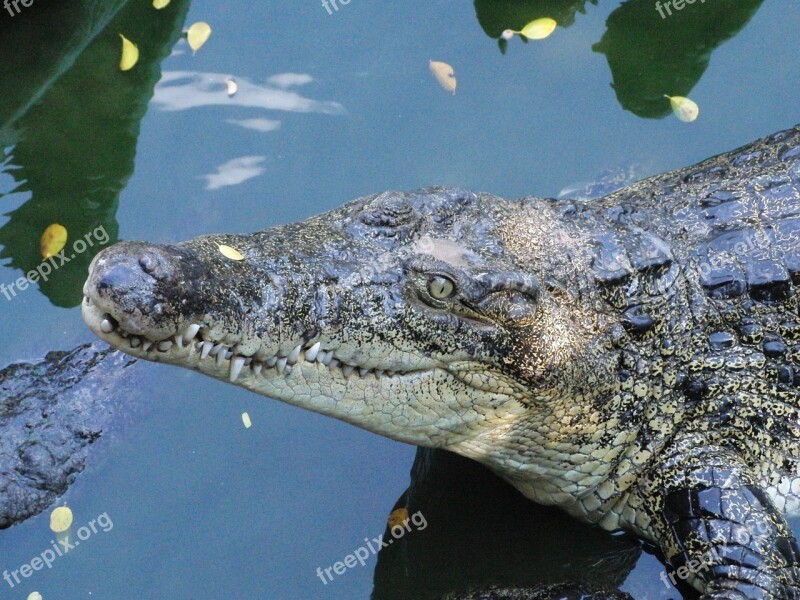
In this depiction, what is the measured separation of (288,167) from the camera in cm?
637

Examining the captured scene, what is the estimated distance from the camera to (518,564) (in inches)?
183

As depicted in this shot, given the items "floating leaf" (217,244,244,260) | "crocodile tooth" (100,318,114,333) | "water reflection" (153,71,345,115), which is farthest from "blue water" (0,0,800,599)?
"crocodile tooth" (100,318,114,333)

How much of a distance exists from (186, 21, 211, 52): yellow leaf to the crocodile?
3.27 meters

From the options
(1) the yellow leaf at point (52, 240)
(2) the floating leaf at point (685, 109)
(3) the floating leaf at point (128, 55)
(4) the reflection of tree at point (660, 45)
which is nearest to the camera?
(1) the yellow leaf at point (52, 240)

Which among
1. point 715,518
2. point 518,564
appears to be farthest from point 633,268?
point 518,564

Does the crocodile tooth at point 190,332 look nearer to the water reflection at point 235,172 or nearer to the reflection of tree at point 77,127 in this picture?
the reflection of tree at point 77,127

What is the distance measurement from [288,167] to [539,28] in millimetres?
2016

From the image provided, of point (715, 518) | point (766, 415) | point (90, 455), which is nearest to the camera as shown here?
point (715, 518)

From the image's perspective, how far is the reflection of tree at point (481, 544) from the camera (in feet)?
15.1

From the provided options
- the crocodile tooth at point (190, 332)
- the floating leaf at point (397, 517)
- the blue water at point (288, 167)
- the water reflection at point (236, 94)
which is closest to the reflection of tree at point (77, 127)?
the blue water at point (288, 167)

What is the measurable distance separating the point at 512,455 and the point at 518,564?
736 mm

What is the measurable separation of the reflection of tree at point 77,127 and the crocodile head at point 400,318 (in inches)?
97.0

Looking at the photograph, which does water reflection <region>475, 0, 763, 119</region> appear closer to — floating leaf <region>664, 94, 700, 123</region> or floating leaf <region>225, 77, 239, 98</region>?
floating leaf <region>664, 94, 700, 123</region>

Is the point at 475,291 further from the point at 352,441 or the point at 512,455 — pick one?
the point at 352,441
